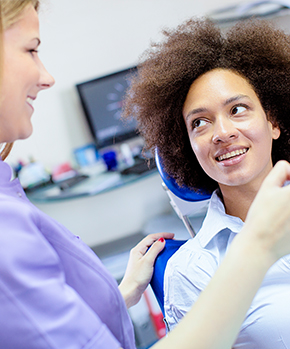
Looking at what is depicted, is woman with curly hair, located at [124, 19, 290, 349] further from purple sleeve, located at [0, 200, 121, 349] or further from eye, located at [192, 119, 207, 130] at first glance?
purple sleeve, located at [0, 200, 121, 349]

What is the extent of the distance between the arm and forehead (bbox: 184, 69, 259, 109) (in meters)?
0.57

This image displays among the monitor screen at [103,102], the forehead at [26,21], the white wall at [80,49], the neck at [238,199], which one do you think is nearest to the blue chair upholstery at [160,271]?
the neck at [238,199]

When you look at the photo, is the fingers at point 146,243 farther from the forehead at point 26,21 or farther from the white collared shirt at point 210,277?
the forehead at point 26,21

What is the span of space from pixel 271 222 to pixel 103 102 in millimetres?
2663

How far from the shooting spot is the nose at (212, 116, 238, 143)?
1032mm

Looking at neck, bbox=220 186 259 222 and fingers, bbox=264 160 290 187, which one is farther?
neck, bbox=220 186 259 222

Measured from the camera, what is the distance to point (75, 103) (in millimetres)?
3150

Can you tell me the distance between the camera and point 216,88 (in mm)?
1097

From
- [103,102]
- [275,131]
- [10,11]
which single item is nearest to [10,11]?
[10,11]

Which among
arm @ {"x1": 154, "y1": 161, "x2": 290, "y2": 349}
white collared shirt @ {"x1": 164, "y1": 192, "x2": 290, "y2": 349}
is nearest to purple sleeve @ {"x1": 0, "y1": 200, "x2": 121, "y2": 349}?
arm @ {"x1": 154, "y1": 161, "x2": 290, "y2": 349}

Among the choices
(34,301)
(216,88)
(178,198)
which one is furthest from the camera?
(178,198)

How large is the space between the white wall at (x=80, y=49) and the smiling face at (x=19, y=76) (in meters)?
2.62

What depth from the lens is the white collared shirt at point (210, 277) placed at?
872 millimetres

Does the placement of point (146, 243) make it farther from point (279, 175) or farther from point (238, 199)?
point (279, 175)
